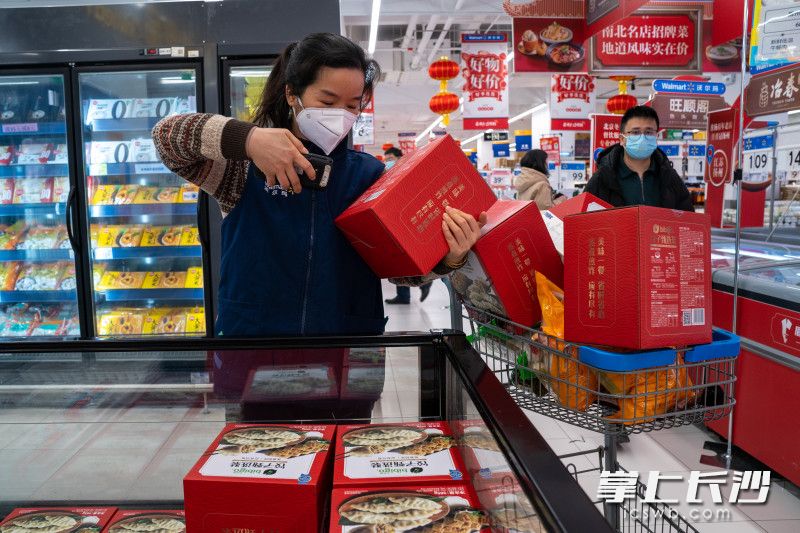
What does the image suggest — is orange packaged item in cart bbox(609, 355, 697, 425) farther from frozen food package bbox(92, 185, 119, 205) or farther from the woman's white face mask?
frozen food package bbox(92, 185, 119, 205)

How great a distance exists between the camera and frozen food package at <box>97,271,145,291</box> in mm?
4680

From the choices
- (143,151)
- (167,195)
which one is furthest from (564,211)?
(143,151)

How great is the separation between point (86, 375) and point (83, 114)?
3604mm

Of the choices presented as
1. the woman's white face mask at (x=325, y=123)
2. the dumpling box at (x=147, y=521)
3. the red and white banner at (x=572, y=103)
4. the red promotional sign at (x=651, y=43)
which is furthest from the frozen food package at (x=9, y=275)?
the red and white banner at (x=572, y=103)

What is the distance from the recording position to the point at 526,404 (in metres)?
1.50

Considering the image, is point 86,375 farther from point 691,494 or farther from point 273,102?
point 691,494

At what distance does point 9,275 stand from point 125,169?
4.27 feet

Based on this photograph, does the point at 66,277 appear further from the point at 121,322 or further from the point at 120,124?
the point at 120,124

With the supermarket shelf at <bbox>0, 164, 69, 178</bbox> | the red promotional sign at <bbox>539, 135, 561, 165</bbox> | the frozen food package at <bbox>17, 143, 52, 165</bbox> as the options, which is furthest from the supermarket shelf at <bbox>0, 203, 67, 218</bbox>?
the red promotional sign at <bbox>539, 135, 561, 165</bbox>

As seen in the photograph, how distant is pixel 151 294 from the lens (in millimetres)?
4699

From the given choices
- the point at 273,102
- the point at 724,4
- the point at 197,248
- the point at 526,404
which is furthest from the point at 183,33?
the point at 724,4

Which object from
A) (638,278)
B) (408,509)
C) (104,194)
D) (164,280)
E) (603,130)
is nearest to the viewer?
(408,509)

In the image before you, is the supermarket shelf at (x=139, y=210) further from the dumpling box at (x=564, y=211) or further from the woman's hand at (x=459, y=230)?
the woman's hand at (x=459, y=230)

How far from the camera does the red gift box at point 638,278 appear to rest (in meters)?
1.20
